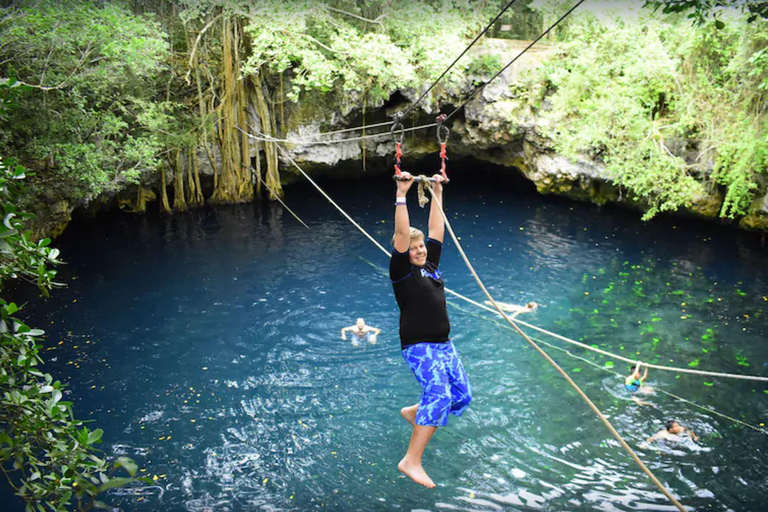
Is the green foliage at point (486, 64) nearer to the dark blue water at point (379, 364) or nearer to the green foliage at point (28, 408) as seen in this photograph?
the dark blue water at point (379, 364)

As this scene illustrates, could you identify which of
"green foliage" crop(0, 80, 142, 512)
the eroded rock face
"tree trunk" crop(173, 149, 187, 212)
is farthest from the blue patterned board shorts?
"tree trunk" crop(173, 149, 187, 212)

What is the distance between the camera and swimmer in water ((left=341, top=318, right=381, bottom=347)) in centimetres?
772

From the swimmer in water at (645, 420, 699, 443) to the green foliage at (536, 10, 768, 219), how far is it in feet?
20.3

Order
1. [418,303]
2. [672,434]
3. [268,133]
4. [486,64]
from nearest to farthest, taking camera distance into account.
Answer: [418,303]
[672,434]
[486,64]
[268,133]

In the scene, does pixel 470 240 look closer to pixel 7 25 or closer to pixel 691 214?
pixel 691 214

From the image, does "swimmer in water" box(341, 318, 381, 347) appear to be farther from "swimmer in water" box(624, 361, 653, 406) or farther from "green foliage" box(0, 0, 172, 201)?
"green foliage" box(0, 0, 172, 201)

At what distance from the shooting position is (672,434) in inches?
214

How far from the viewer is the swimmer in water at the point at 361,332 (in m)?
7.72

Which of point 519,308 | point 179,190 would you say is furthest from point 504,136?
point 179,190

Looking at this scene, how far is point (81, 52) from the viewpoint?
8.39 m

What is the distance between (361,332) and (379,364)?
833mm

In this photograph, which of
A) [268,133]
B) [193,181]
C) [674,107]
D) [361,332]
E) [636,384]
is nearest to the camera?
[636,384]

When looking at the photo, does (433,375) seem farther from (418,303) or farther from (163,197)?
(163,197)

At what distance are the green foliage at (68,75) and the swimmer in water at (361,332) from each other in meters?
4.82
